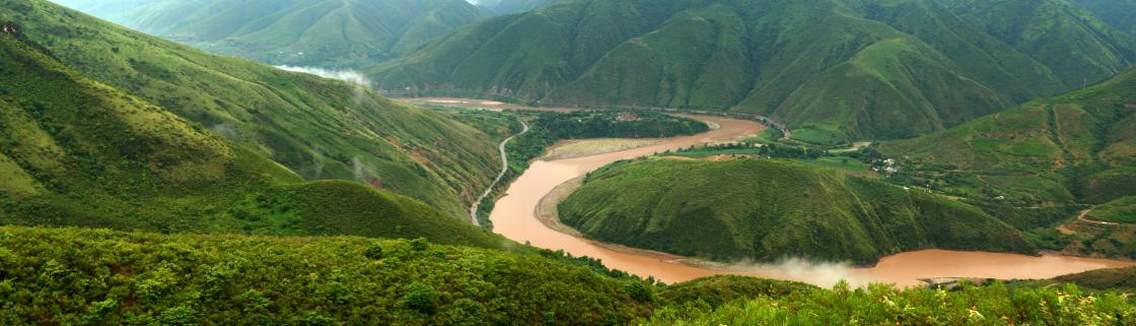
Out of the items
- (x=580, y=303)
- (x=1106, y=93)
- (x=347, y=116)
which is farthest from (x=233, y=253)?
(x=1106, y=93)

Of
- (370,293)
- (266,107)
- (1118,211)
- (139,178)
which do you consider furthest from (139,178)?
(1118,211)

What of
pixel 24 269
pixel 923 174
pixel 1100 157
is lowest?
pixel 24 269

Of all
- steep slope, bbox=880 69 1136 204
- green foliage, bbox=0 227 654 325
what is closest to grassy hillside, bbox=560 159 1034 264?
steep slope, bbox=880 69 1136 204

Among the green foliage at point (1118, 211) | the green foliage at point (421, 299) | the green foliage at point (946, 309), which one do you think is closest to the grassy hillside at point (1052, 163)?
the green foliage at point (1118, 211)

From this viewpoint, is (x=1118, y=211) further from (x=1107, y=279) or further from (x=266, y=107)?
(x=266, y=107)

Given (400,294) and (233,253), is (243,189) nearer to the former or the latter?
(233,253)

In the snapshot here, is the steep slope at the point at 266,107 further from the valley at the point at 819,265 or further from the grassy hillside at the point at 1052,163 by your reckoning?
the grassy hillside at the point at 1052,163
